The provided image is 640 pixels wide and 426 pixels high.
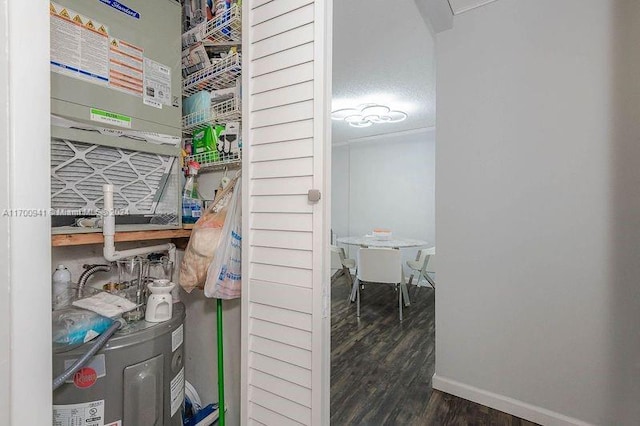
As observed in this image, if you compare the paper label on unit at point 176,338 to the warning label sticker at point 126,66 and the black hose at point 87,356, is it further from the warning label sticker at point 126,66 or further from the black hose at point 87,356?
the warning label sticker at point 126,66

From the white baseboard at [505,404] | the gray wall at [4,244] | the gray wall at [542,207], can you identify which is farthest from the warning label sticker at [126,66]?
the white baseboard at [505,404]

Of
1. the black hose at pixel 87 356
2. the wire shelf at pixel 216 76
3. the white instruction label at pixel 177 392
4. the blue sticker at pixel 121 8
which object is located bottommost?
the white instruction label at pixel 177 392

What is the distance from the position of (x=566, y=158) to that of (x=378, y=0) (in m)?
1.44

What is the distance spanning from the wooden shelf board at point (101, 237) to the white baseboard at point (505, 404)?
1.92 metres

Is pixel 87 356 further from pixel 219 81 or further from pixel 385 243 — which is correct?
pixel 385 243

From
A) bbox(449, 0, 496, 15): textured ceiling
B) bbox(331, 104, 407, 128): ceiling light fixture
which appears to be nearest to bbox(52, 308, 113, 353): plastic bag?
bbox(449, 0, 496, 15): textured ceiling

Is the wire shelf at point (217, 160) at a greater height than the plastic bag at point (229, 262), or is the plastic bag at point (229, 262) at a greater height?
the wire shelf at point (217, 160)

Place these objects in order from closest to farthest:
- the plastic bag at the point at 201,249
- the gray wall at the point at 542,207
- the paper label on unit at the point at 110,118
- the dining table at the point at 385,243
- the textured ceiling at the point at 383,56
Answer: the paper label on unit at the point at 110,118 < the plastic bag at the point at 201,249 < the gray wall at the point at 542,207 < the textured ceiling at the point at 383,56 < the dining table at the point at 385,243

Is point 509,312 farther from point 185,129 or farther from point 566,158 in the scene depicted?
point 185,129

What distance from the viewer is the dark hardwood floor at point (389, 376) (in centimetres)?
177

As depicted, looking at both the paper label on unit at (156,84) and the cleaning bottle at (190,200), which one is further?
the cleaning bottle at (190,200)

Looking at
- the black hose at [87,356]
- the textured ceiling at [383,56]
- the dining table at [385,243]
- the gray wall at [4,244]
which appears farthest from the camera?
the dining table at [385,243]

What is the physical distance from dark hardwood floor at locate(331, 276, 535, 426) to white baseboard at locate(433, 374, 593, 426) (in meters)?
0.03

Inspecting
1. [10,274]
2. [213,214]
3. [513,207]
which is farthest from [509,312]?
[10,274]
